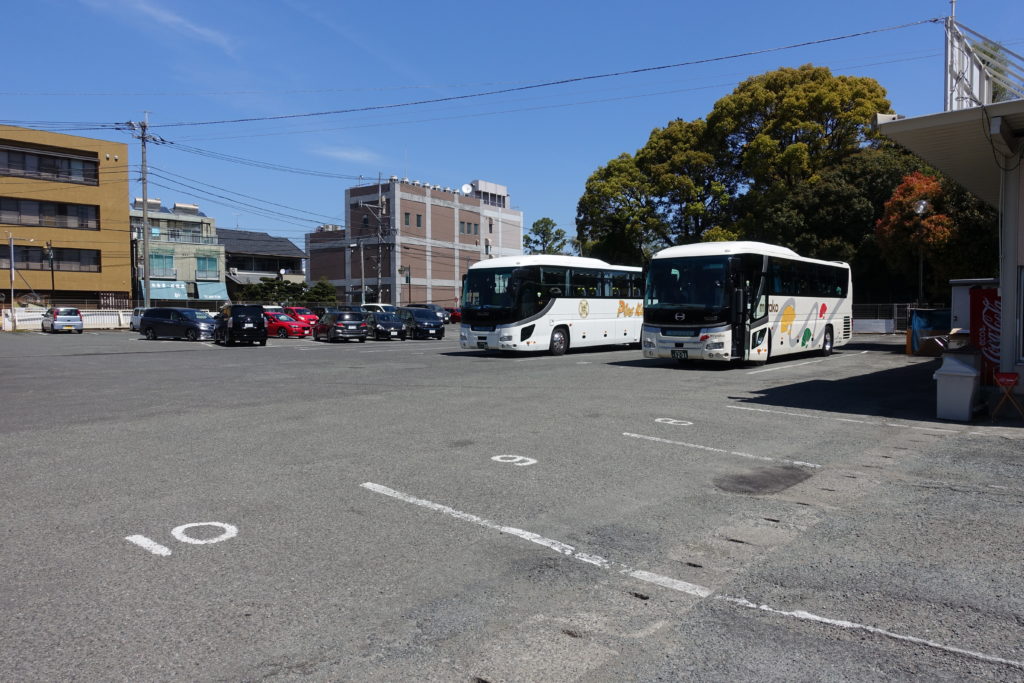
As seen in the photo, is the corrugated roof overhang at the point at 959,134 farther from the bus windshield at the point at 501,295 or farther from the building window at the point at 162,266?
the building window at the point at 162,266

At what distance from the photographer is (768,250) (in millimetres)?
19812

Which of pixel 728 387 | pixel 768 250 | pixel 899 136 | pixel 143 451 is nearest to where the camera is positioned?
pixel 143 451

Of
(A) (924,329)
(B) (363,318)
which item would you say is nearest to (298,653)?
(A) (924,329)

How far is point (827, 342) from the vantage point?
24.2 m

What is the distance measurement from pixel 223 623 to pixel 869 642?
3.35m

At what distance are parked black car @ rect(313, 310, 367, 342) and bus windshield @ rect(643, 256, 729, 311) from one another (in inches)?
761

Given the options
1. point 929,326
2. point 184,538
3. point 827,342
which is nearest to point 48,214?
point 827,342

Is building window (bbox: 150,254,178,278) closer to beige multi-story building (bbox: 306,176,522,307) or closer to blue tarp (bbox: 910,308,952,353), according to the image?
beige multi-story building (bbox: 306,176,522,307)

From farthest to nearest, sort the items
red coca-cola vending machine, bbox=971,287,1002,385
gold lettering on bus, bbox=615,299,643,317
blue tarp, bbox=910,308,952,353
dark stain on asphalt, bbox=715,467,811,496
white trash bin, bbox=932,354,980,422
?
gold lettering on bus, bbox=615,299,643,317 < blue tarp, bbox=910,308,952,353 < red coca-cola vending machine, bbox=971,287,1002,385 < white trash bin, bbox=932,354,980,422 < dark stain on asphalt, bbox=715,467,811,496

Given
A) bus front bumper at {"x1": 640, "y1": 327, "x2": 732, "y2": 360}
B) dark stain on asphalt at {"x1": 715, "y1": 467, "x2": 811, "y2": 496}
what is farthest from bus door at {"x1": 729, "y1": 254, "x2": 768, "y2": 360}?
dark stain on asphalt at {"x1": 715, "y1": 467, "x2": 811, "y2": 496}

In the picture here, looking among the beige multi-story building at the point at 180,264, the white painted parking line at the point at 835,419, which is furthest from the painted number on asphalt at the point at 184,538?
the beige multi-story building at the point at 180,264

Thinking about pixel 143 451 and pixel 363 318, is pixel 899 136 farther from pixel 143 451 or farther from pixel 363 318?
pixel 363 318

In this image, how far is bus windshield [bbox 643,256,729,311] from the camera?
1805 cm

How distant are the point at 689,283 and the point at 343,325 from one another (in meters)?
20.7
